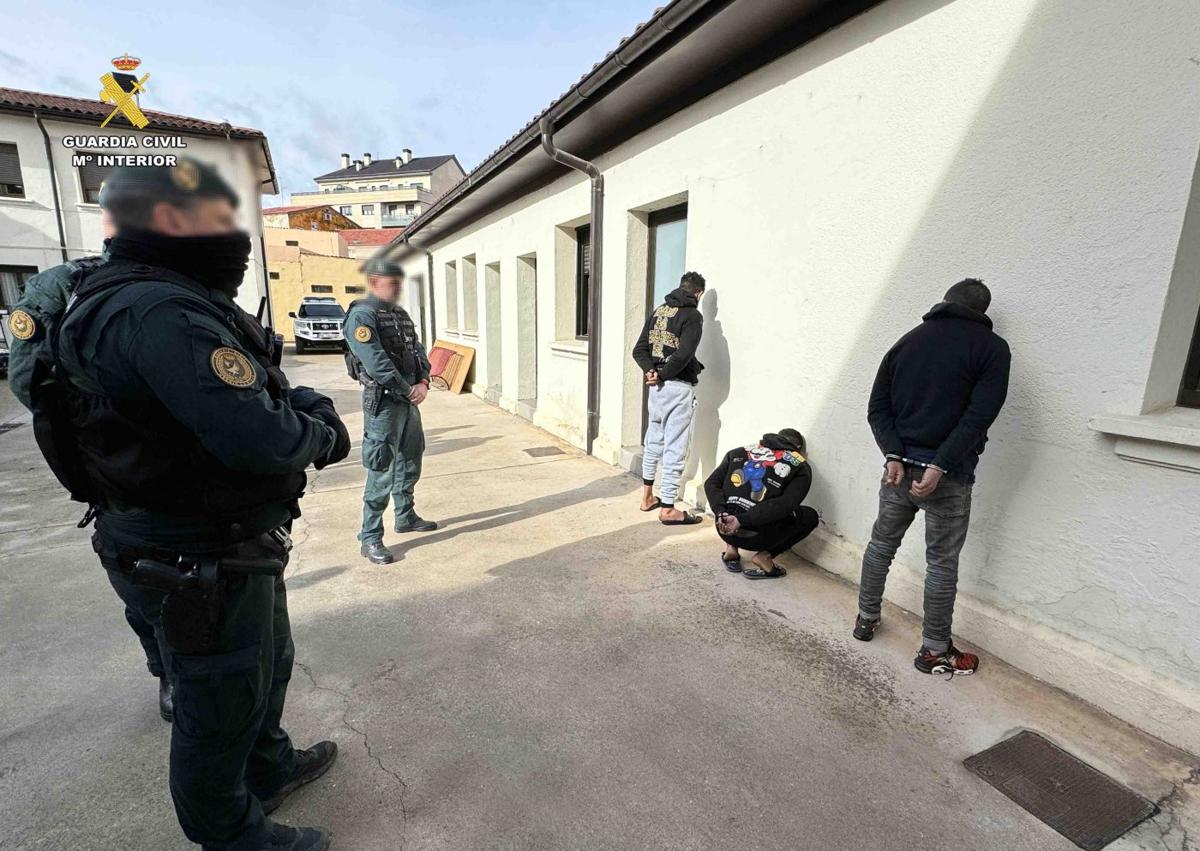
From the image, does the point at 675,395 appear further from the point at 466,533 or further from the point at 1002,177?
the point at 1002,177

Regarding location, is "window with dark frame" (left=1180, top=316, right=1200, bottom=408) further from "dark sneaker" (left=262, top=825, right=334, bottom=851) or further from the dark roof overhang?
"dark sneaker" (left=262, top=825, right=334, bottom=851)

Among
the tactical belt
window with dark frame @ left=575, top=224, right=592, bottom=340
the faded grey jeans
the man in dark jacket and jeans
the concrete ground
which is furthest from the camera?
window with dark frame @ left=575, top=224, right=592, bottom=340

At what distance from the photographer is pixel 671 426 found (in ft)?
14.0

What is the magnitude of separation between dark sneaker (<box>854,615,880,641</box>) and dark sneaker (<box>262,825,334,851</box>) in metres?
2.36

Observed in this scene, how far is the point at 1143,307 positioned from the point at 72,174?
68.4ft

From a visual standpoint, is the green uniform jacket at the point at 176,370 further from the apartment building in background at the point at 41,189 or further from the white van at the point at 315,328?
the white van at the point at 315,328

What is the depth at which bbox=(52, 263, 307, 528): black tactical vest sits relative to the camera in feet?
4.15

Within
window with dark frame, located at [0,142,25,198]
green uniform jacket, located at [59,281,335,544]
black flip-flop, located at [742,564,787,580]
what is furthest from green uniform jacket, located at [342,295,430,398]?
window with dark frame, located at [0,142,25,198]

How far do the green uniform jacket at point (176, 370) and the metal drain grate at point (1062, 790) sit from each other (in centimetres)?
254

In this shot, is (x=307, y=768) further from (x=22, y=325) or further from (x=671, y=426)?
(x=671, y=426)

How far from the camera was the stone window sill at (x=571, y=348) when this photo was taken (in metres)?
6.43

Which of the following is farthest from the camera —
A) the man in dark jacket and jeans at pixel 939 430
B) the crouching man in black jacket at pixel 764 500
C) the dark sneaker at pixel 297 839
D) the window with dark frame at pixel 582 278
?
the window with dark frame at pixel 582 278

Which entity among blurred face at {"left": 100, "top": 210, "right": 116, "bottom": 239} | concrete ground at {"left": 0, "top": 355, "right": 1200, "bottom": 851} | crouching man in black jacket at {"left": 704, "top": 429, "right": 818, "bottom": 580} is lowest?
concrete ground at {"left": 0, "top": 355, "right": 1200, "bottom": 851}

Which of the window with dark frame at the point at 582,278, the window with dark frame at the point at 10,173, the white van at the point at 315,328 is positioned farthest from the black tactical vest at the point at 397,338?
the window with dark frame at the point at 10,173
